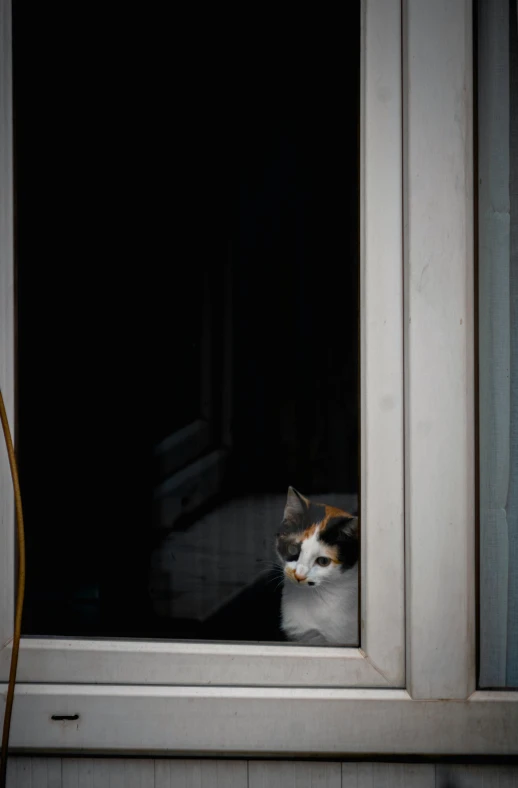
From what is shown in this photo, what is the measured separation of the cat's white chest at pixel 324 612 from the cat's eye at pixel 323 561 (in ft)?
0.11

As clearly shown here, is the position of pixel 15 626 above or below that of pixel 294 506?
below

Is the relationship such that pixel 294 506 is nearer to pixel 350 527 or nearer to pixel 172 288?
pixel 350 527

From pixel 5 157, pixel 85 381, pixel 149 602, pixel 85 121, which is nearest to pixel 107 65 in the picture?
pixel 85 121

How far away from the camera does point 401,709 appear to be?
2.96ft

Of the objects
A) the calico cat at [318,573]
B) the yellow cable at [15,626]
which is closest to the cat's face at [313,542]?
the calico cat at [318,573]

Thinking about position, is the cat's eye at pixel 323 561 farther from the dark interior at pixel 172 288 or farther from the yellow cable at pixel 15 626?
the yellow cable at pixel 15 626

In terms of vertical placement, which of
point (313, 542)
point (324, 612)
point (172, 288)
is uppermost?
point (172, 288)

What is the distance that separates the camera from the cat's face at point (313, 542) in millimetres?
951

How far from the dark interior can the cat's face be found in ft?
0.09

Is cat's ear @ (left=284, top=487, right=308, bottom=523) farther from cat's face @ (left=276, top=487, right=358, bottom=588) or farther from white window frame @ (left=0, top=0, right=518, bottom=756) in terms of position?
white window frame @ (left=0, top=0, right=518, bottom=756)

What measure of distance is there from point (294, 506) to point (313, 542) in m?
0.07

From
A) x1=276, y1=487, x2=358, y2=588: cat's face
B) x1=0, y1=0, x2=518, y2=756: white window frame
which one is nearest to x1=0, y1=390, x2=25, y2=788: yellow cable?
x1=0, y1=0, x2=518, y2=756: white window frame

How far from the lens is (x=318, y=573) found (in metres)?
0.95

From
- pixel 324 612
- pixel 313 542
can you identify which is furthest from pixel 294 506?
pixel 324 612
